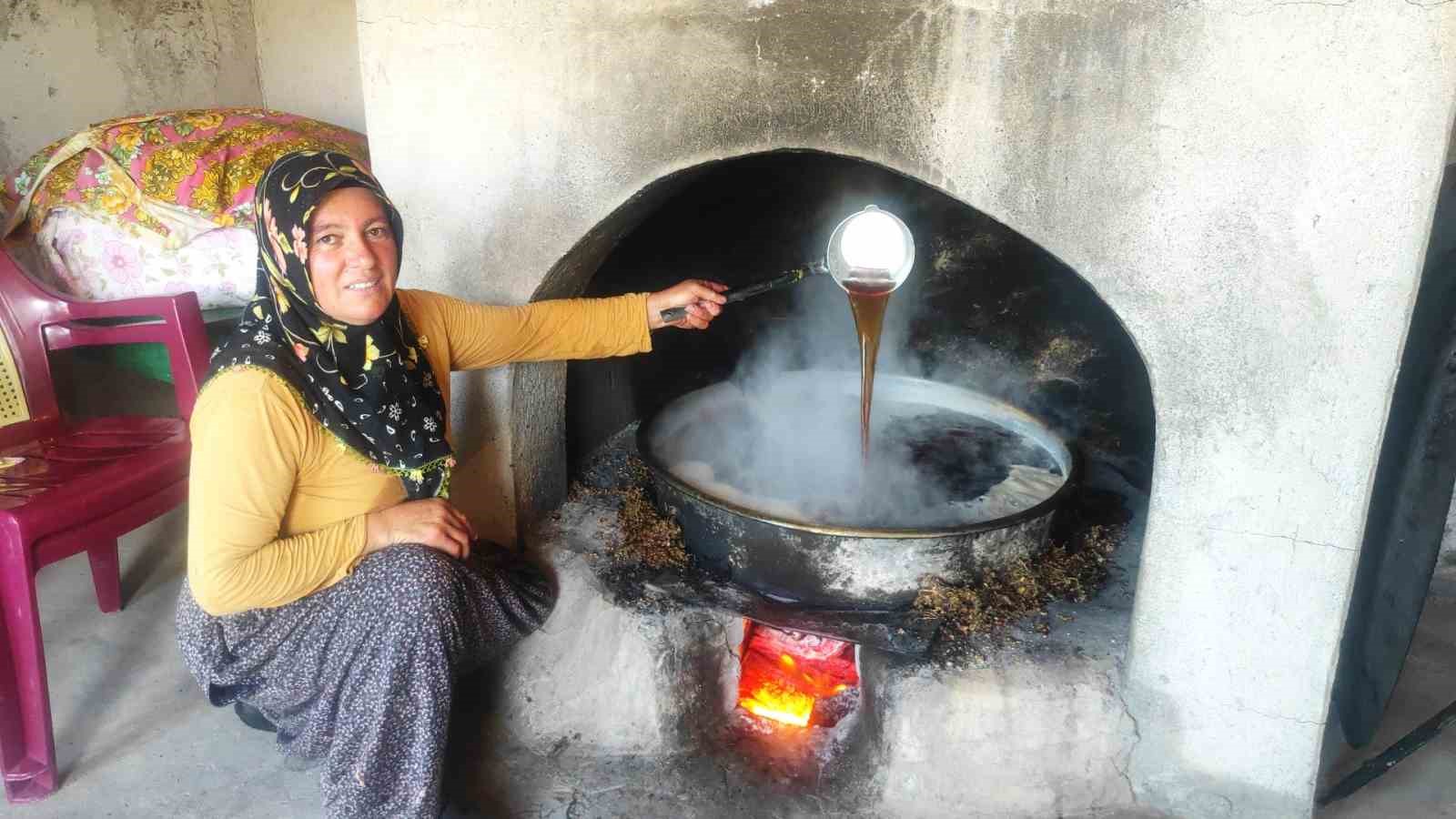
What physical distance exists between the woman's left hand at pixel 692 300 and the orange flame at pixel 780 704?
892mm

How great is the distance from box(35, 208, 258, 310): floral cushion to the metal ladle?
1.81 m

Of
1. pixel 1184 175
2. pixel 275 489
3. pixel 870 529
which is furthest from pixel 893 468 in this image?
pixel 275 489

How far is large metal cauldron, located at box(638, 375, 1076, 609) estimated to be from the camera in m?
1.92

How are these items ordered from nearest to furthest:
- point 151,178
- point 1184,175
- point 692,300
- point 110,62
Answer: point 1184,175 → point 692,300 → point 151,178 → point 110,62

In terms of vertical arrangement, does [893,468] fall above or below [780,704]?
above

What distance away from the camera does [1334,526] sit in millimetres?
1647

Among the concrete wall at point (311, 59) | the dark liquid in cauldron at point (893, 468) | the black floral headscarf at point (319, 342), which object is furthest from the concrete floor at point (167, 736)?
the concrete wall at point (311, 59)

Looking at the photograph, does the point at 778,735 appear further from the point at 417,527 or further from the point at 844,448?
the point at 417,527

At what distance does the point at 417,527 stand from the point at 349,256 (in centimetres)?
55

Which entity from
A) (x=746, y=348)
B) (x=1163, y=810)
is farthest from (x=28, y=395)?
(x=1163, y=810)

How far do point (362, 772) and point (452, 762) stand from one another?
1.49ft

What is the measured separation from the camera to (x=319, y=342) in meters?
1.77

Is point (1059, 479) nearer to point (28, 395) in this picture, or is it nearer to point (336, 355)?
point (336, 355)

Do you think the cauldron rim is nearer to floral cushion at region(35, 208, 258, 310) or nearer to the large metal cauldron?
the large metal cauldron
